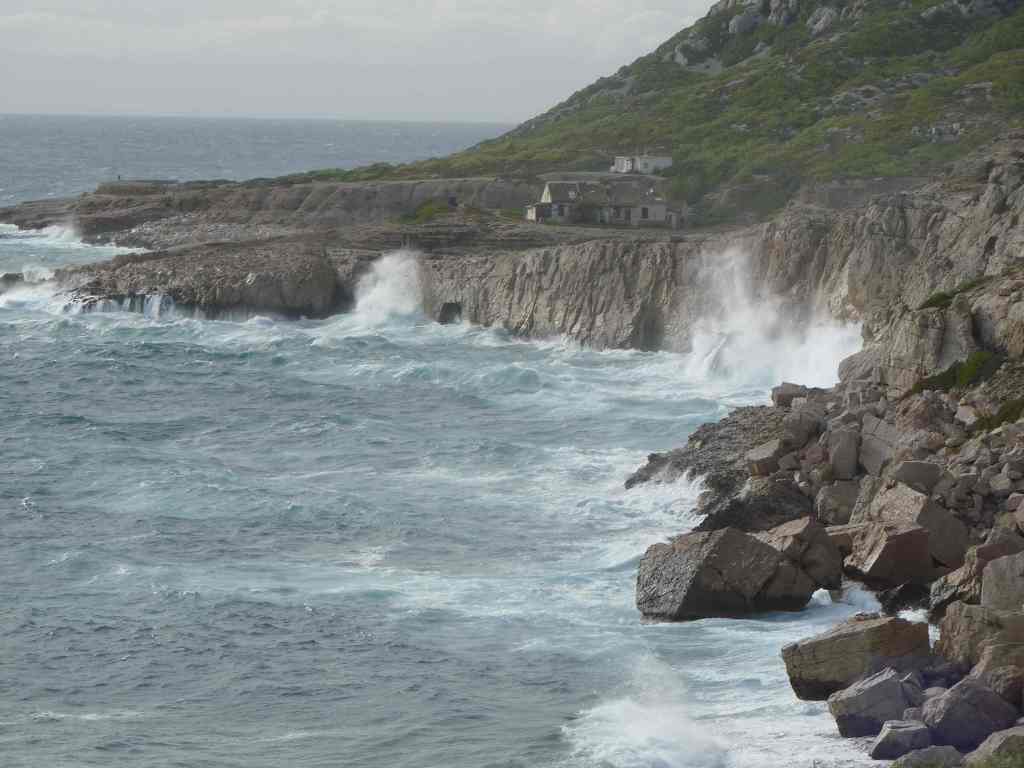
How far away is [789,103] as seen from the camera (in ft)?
442

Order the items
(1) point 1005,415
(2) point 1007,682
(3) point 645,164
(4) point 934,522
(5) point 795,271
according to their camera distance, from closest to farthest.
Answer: (2) point 1007,682, (4) point 934,522, (1) point 1005,415, (5) point 795,271, (3) point 645,164

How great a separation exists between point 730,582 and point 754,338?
3425 centimetres

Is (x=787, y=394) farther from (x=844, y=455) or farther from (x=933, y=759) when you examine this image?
(x=933, y=759)

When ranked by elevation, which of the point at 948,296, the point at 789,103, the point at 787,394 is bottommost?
the point at 787,394

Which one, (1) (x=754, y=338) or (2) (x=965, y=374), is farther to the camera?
(1) (x=754, y=338)

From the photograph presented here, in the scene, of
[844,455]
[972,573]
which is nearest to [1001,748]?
[972,573]

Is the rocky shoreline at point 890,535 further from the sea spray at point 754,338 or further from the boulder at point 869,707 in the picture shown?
the sea spray at point 754,338

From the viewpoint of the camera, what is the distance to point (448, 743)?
29.8 metres

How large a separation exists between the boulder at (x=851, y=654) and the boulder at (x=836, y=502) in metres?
9.59

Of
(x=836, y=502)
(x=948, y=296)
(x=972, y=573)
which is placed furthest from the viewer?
(x=948, y=296)

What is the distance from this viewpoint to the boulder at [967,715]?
88.3ft

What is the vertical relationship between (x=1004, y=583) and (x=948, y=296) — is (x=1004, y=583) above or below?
below

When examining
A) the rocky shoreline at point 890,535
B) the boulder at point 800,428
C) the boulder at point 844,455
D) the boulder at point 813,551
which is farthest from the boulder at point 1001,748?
the boulder at point 800,428

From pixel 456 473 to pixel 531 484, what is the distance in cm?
320
